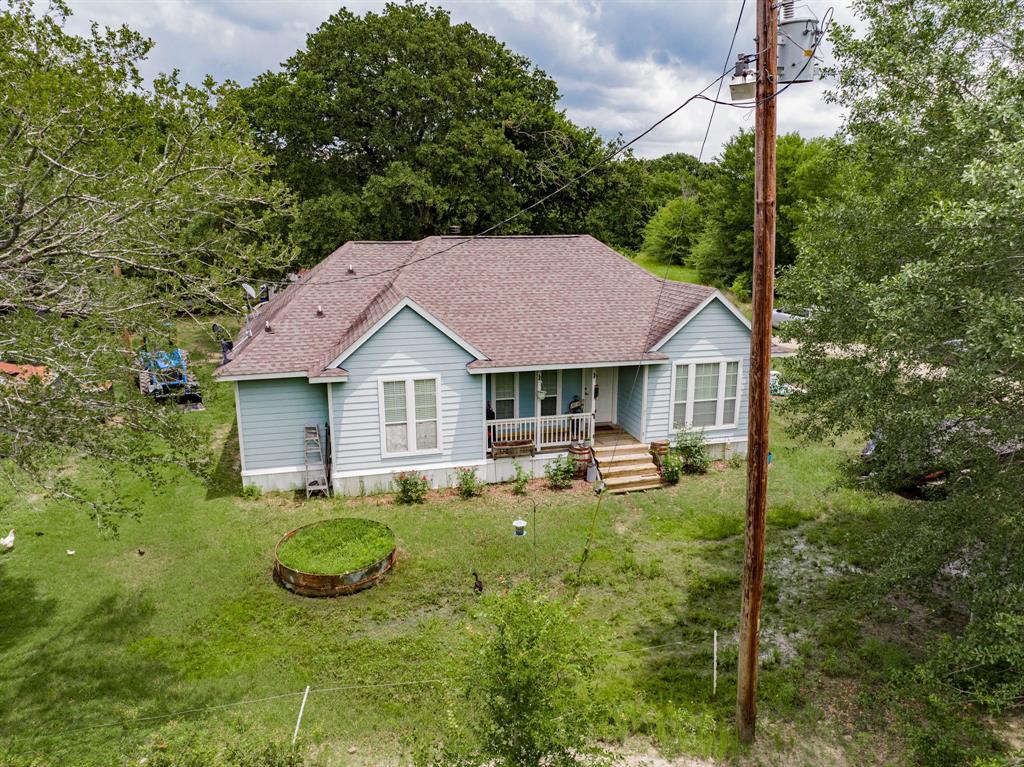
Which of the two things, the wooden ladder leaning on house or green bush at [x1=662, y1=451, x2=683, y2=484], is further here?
green bush at [x1=662, y1=451, x2=683, y2=484]

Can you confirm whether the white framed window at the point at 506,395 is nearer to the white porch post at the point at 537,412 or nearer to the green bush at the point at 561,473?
the white porch post at the point at 537,412

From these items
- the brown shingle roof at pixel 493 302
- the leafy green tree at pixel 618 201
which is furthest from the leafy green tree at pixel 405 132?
the brown shingle roof at pixel 493 302

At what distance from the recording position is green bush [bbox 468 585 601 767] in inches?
224

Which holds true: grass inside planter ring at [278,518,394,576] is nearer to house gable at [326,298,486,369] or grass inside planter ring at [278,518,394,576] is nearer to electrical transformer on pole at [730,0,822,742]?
house gable at [326,298,486,369]

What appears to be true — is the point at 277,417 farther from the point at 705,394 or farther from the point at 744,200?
the point at 744,200

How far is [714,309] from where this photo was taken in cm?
1720

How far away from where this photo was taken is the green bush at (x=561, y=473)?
53.5 feet

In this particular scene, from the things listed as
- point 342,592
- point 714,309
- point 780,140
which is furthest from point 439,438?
point 780,140

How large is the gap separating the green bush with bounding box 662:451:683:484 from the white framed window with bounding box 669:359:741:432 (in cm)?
129

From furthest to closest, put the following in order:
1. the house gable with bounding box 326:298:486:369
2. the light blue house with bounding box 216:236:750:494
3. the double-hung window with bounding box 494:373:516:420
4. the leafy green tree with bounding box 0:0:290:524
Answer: the double-hung window with bounding box 494:373:516:420 → the light blue house with bounding box 216:236:750:494 → the house gable with bounding box 326:298:486:369 → the leafy green tree with bounding box 0:0:290:524

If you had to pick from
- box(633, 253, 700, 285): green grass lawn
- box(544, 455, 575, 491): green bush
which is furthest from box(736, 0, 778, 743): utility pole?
box(633, 253, 700, 285): green grass lawn

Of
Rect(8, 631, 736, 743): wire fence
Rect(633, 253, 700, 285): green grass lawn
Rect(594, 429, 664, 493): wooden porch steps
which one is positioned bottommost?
Rect(8, 631, 736, 743): wire fence

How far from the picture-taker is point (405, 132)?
31312mm

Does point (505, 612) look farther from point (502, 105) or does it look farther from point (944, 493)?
point (502, 105)
